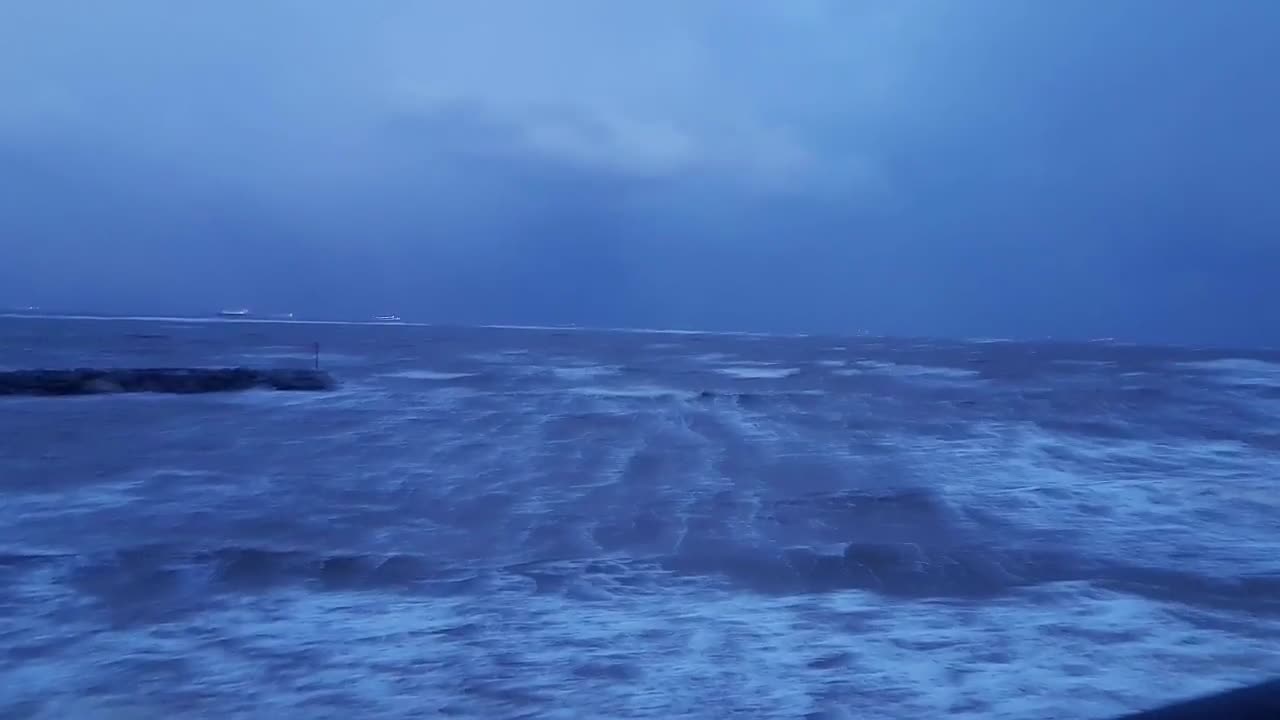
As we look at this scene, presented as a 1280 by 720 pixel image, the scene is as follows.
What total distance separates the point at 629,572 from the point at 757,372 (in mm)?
39554

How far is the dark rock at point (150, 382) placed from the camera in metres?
31.5

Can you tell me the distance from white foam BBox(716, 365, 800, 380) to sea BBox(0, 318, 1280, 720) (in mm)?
21904

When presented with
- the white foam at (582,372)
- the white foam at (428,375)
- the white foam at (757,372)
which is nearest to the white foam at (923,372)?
the white foam at (757,372)

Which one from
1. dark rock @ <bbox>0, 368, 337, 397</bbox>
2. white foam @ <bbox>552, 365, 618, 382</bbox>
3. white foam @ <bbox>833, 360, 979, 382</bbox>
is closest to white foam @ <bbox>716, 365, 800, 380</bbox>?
white foam @ <bbox>833, 360, 979, 382</bbox>

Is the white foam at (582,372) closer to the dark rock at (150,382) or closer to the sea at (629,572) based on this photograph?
the dark rock at (150,382)

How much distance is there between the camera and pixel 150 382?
33.3 meters

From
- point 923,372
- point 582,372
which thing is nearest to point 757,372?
point 582,372

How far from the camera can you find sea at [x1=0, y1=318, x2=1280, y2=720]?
6.02 m

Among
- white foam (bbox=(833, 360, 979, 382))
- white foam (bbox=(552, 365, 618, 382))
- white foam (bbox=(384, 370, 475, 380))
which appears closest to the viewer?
white foam (bbox=(384, 370, 475, 380))

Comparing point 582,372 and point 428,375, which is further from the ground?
point 582,372

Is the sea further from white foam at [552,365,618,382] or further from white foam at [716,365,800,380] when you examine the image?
white foam at [716,365,800,380]

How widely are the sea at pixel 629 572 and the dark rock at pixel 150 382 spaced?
37.8 ft

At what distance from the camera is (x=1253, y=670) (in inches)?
249

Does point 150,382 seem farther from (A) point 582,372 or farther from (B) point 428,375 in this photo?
(A) point 582,372
